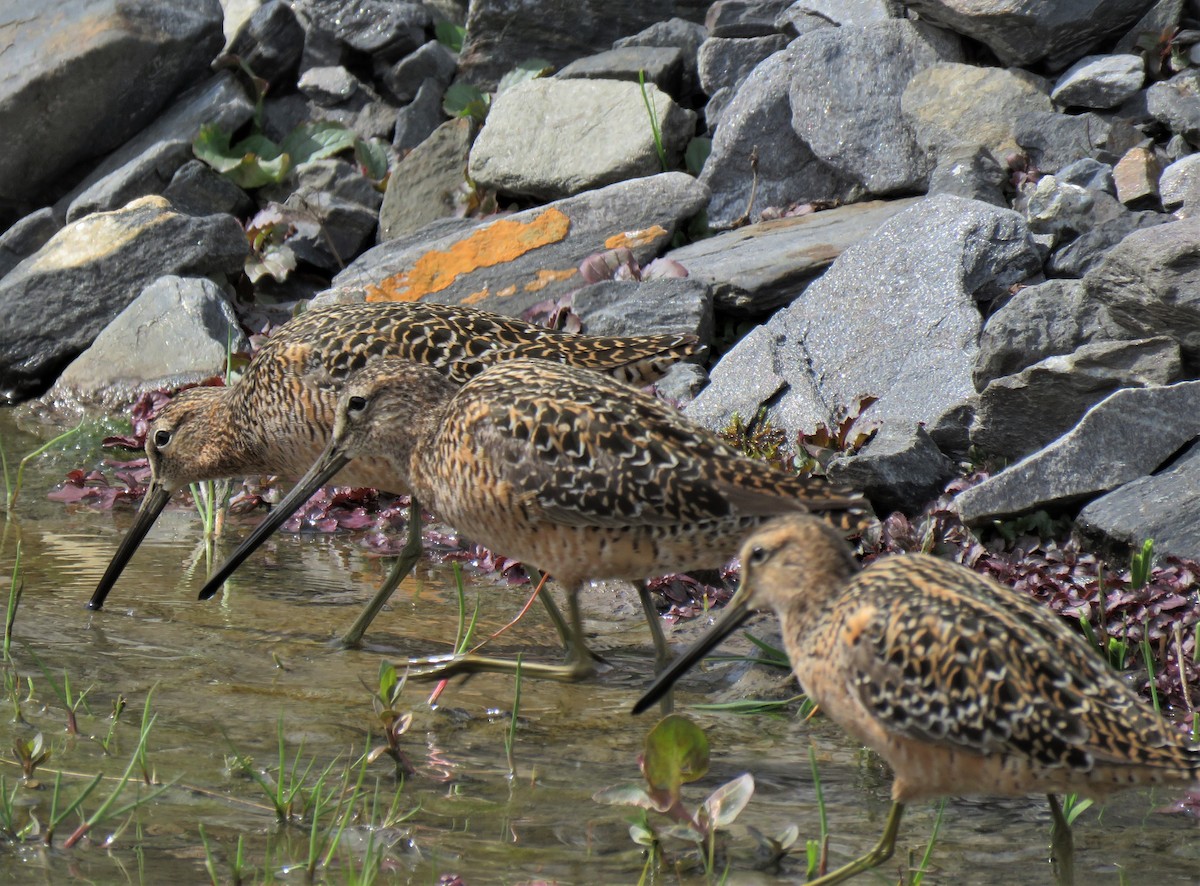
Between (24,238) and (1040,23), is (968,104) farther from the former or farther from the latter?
(24,238)

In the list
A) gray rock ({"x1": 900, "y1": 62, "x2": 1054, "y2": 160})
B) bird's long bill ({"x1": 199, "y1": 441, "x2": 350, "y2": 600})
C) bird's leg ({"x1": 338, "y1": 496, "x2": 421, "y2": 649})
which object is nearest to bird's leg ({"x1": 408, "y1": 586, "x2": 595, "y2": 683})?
bird's leg ({"x1": 338, "y1": 496, "x2": 421, "y2": 649})

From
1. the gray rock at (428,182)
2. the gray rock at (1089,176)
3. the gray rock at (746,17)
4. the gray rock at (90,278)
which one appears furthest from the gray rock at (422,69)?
the gray rock at (1089,176)

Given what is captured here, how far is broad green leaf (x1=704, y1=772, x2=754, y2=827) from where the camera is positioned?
3.95 metres

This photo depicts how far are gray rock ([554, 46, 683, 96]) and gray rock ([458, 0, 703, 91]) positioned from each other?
0.57 metres

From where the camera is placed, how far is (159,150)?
1030 centimetres

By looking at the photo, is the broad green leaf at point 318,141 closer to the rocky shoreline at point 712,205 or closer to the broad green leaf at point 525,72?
the rocky shoreline at point 712,205

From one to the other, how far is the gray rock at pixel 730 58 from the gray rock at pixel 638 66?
10.0 inches

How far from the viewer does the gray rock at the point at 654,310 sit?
7.60 meters

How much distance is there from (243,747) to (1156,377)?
3.63 meters

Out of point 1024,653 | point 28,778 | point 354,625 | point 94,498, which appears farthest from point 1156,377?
point 94,498

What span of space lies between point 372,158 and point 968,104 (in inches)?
154

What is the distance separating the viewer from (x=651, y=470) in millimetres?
5062

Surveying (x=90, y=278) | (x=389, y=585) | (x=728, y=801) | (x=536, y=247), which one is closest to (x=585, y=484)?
(x=389, y=585)

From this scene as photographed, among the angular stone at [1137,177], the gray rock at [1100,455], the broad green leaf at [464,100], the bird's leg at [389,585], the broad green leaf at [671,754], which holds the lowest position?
the gray rock at [1100,455]
